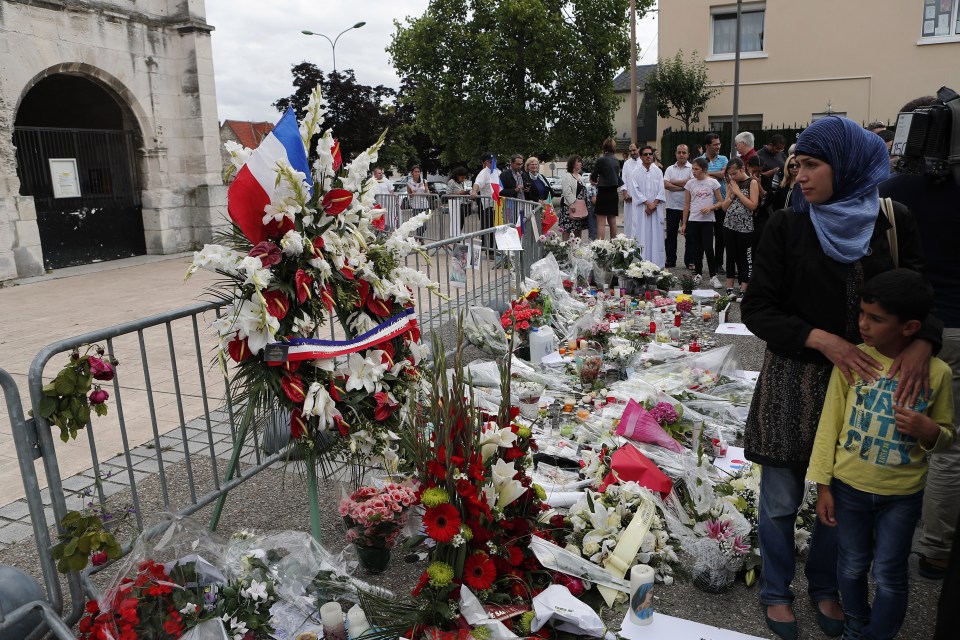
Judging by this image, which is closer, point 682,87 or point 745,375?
point 745,375

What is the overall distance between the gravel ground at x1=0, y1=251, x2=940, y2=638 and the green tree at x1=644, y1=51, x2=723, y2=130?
70.1 ft

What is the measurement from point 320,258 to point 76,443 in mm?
3309

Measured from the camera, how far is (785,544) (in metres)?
2.77

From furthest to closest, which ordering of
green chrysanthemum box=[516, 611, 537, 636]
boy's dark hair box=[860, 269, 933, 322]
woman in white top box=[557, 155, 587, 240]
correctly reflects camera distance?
woman in white top box=[557, 155, 587, 240] < green chrysanthemum box=[516, 611, 537, 636] < boy's dark hair box=[860, 269, 933, 322]

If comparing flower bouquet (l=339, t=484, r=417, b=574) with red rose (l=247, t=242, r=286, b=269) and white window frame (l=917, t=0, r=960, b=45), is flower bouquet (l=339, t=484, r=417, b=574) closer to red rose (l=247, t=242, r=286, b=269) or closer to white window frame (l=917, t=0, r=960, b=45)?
red rose (l=247, t=242, r=286, b=269)

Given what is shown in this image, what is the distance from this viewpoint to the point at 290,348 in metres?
2.89

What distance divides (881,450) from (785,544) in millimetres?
587

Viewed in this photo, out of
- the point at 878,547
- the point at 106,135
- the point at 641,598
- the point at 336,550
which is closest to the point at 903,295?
the point at 878,547

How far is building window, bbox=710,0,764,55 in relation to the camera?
74.5 feet

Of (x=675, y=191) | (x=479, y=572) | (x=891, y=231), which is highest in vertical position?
(x=891, y=231)

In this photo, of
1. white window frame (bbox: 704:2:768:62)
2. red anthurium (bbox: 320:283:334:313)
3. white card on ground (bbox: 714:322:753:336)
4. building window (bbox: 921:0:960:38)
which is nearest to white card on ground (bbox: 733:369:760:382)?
white card on ground (bbox: 714:322:753:336)

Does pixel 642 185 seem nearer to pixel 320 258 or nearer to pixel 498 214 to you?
pixel 498 214

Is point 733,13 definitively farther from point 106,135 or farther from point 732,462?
point 732,462

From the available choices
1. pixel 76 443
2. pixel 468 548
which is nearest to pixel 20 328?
pixel 76 443
